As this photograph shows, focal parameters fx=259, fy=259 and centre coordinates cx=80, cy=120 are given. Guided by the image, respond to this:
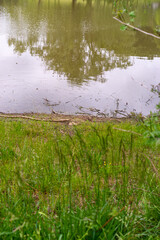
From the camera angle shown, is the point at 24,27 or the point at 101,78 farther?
the point at 24,27

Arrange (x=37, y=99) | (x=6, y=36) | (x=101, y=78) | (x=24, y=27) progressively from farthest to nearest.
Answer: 1. (x=24, y=27)
2. (x=6, y=36)
3. (x=101, y=78)
4. (x=37, y=99)

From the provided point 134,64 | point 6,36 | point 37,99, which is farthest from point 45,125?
point 6,36

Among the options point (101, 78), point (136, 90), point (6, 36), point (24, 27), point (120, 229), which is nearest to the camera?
point (120, 229)

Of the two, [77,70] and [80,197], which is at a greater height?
[77,70]

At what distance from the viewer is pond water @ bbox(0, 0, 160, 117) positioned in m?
7.70

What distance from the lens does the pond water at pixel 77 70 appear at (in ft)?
25.3

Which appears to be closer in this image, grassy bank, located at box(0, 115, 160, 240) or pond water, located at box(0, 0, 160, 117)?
grassy bank, located at box(0, 115, 160, 240)

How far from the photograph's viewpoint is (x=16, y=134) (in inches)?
180

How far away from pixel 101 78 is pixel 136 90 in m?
1.52

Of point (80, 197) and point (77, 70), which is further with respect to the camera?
point (77, 70)

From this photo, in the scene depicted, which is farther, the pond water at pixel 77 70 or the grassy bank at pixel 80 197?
the pond water at pixel 77 70

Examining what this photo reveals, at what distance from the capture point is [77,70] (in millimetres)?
10078

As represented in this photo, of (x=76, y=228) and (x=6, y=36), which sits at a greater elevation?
(x=6, y=36)

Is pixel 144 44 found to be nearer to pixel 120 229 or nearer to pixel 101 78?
pixel 101 78
